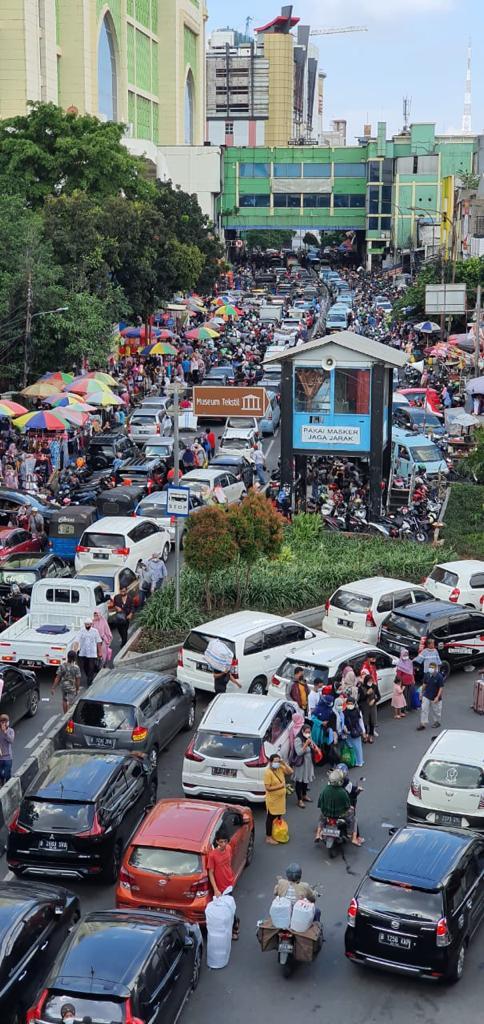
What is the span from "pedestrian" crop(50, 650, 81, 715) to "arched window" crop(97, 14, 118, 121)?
70.9 m

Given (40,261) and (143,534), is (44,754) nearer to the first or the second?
(143,534)

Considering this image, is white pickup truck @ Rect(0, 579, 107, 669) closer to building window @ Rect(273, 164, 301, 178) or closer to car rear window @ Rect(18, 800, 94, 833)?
car rear window @ Rect(18, 800, 94, 833)

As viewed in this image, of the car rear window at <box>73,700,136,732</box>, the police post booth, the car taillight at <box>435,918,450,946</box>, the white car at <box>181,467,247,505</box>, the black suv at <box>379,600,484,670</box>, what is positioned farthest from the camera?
the white car at <box>181,467,247,505</box>

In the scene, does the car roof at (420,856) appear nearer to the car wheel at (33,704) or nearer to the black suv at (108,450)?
the car wheel at (33,704)

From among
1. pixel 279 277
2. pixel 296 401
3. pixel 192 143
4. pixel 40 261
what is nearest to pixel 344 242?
pixel 192 143

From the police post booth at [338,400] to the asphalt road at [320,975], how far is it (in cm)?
1508

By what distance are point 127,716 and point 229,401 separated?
2016 cm

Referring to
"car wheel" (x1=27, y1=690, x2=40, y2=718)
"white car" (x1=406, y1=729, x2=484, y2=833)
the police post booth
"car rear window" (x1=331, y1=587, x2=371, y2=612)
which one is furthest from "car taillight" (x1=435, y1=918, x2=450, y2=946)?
the police post booth

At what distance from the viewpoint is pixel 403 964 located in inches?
453

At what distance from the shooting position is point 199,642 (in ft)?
65.0

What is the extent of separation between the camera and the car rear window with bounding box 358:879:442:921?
1154cm

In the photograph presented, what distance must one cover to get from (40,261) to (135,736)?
28.1m

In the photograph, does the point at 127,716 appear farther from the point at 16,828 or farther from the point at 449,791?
the point at 449,791

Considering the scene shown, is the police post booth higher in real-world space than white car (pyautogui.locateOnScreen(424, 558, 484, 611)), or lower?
higher
